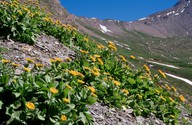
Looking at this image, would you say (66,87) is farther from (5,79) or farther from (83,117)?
(5,79)

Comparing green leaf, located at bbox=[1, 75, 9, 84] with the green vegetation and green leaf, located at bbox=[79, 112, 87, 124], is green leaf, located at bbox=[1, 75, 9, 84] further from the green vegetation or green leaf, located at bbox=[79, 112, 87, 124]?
green leaf, located at bbox=[79, 112, 87, 124]

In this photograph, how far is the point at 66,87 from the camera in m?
6.84

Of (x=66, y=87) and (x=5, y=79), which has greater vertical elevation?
(x=66, y=87)

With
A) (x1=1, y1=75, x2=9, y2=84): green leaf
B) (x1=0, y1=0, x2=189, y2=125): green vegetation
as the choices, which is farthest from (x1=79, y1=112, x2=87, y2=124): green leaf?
(x1=1, y1=75, x2=9, y2=84): green leaf

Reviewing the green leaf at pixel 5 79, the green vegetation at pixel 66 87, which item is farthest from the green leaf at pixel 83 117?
the green leaf at pixel 5 79

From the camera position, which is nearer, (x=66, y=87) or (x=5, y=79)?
(x=5, y=79)

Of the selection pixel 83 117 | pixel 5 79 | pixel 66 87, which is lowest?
pixel 83 117

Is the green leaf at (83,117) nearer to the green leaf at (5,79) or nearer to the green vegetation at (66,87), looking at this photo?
the green vegetation at (66,87)

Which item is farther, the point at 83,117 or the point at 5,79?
the point at 83,117

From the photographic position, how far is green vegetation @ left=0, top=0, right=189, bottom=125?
629cm

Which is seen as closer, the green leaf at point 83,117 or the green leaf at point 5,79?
the green leaf at point 5,79

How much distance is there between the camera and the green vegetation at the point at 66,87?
6293 mm

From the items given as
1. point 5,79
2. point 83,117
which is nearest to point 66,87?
point 83,117

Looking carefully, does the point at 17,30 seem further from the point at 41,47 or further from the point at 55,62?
the point at 55,62
